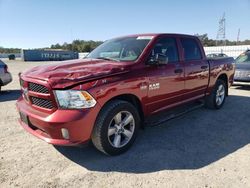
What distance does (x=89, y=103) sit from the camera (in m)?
3.38

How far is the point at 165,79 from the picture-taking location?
455 cm

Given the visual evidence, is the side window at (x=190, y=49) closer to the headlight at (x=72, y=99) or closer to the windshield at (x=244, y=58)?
the headlight at (x=72, y=99)

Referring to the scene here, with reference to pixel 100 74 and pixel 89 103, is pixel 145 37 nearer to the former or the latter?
pixel 100 74

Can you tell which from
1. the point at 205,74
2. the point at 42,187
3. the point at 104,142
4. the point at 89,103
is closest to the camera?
the point at 42,187

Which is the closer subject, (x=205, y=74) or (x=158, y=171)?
(x=158, y=171)

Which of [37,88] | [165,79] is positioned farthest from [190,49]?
[37,88]

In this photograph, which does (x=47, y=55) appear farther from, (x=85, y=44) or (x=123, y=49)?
(x=123, y=49)

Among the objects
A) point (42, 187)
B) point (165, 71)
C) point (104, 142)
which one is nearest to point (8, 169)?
point (42, 187)

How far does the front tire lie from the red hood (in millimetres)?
483

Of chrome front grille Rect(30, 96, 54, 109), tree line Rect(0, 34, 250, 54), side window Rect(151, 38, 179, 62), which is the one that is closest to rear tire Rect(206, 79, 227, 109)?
side window Rect(151, 38, 179, 62)

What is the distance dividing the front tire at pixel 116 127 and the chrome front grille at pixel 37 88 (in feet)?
2.73

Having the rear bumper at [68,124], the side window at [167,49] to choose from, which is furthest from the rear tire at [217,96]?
the rear bumper at [68,124]

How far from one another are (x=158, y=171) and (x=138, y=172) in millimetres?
280

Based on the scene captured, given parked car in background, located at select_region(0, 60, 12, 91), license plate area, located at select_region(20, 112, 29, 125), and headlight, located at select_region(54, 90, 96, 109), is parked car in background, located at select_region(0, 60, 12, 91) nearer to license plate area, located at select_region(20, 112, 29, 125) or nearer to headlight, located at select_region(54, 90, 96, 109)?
license plate area, located at select_region(20, 112, 29, 125)
